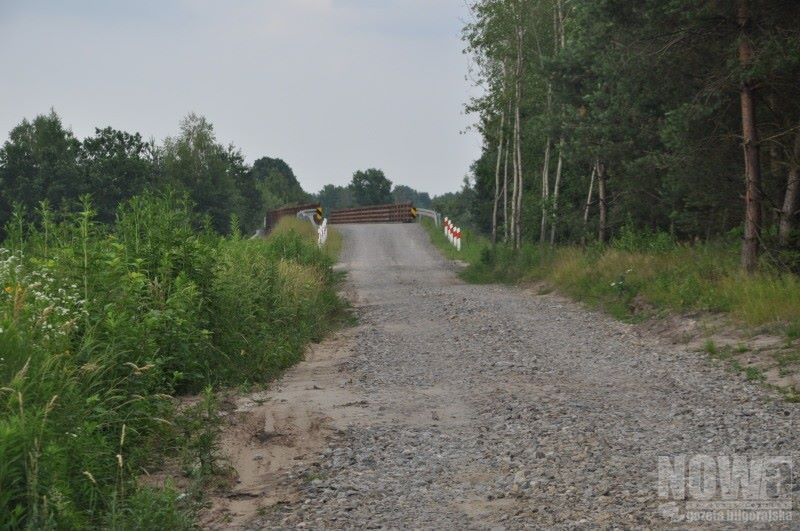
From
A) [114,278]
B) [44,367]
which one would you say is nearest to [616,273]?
[114,278]

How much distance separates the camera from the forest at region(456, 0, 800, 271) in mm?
17703

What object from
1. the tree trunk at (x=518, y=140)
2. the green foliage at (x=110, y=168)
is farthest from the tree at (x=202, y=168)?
the tree trunk at (x=518, y=140)

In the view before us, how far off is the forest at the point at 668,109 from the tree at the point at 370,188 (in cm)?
9700

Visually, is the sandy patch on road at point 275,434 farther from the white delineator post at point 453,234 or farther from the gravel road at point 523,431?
the white delineator post at point 453,234

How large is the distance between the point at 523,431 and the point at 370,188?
12754 centimetres

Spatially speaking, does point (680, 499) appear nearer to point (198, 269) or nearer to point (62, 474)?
point (62, 474)

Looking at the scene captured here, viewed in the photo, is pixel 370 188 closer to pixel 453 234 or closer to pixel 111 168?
pixel 111 168

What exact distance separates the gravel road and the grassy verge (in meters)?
1.29

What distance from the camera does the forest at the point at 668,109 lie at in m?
17.7

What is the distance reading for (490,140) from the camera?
155 ft

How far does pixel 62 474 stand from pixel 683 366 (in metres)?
8.46

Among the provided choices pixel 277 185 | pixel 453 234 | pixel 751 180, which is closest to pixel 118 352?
pixel 751 180

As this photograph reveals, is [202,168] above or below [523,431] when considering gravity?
above

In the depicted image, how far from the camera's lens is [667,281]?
1855 centimetres
